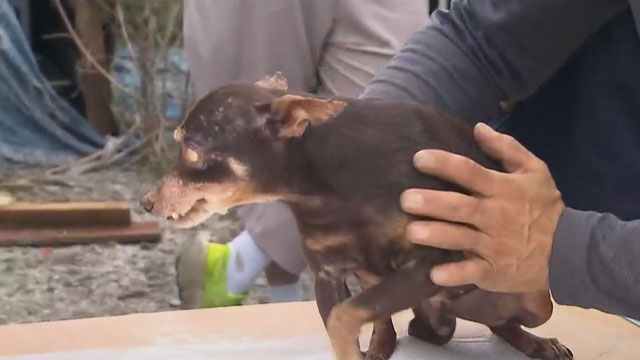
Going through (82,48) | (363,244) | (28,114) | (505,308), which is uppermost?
(363,244)

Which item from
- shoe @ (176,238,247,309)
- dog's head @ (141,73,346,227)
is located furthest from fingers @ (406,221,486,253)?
shoe @ (176,238,247,309)

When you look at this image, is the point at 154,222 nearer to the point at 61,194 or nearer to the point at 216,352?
the point at 61,194

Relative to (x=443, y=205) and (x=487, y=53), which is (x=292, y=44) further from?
(x=443, y=205)

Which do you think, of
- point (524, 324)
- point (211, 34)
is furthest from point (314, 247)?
point (211, 34)

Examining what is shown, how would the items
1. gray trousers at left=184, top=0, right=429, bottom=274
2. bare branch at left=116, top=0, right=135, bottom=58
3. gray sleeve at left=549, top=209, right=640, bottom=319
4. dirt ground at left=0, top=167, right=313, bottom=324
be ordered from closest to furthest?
gray sleeve at left=549, top=209, right=640, bottom=319 → gray trousers at left=184, top=0, right=429, bottom=274 → dirt ground at left=0, top=167, right=313, bottom=324 → bare branch at left=116, top=0, right=135, bottom=58

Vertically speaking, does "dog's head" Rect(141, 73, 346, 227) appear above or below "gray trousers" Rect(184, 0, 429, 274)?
above

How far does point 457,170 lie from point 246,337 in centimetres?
36

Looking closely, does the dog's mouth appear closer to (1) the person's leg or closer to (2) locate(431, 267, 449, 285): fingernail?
(2) locate(431, 267, 449, 285): fingernail

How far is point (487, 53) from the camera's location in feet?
3.20

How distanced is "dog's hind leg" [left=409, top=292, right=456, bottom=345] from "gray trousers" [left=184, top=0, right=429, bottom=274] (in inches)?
20.8

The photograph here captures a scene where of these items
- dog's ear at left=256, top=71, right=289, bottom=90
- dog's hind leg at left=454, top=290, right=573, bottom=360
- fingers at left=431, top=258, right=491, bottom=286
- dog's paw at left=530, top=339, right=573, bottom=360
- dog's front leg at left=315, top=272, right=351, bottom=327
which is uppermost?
dog's ear at left=256, top=71, right=289, bottom=90

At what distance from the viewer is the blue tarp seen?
2.75m

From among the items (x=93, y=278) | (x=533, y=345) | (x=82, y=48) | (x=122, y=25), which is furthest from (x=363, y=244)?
(x=82, y=48)

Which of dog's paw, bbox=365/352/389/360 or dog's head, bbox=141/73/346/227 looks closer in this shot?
dog's head, bbox=141/73/346/227
